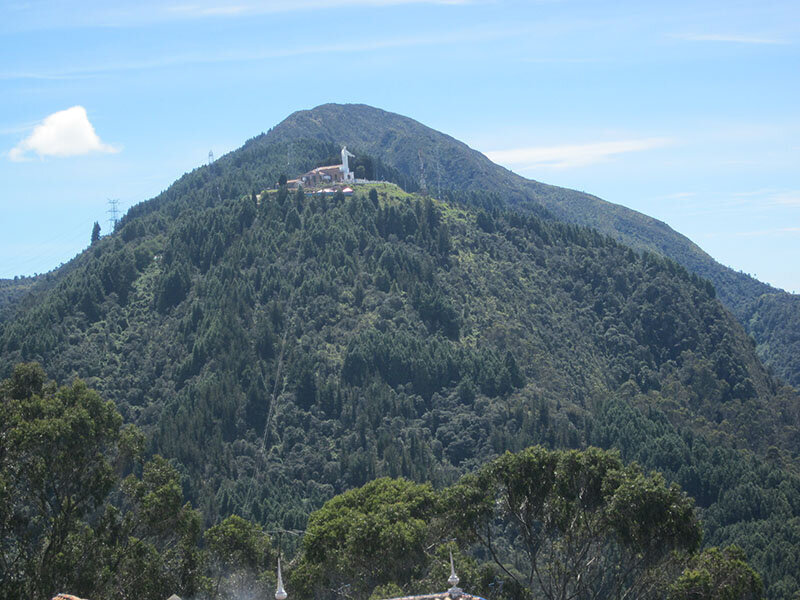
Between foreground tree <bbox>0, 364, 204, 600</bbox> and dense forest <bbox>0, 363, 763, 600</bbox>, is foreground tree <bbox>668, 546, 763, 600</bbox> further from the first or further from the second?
foreground tree <bbox>0, 364, 204, 600</bbox>

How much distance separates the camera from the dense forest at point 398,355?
94.0 metres

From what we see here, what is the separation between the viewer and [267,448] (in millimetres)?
96875

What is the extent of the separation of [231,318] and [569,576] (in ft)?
257

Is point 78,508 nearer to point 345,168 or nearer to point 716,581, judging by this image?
point 716,581

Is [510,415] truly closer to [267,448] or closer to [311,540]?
[267,448]

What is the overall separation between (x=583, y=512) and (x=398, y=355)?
72.3 meters

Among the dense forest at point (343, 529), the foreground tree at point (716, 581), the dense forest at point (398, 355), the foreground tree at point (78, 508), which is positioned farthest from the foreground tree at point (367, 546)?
the dense forest at point (398, 355)

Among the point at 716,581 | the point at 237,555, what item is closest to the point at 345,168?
the point at 237,555

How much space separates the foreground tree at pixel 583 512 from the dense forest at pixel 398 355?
41.1m

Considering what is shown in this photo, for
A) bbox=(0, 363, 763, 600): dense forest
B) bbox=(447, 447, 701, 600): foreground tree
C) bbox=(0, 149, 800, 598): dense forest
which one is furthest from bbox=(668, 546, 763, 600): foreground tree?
bbox=(0, 149, 800, 598): dense forest

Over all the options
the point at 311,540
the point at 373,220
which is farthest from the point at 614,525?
the point at 373,220

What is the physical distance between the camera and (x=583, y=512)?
3688 cm

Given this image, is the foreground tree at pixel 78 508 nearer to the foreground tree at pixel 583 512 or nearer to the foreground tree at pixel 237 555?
the foreground tree at pixel 237 555

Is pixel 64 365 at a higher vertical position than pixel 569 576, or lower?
higher
